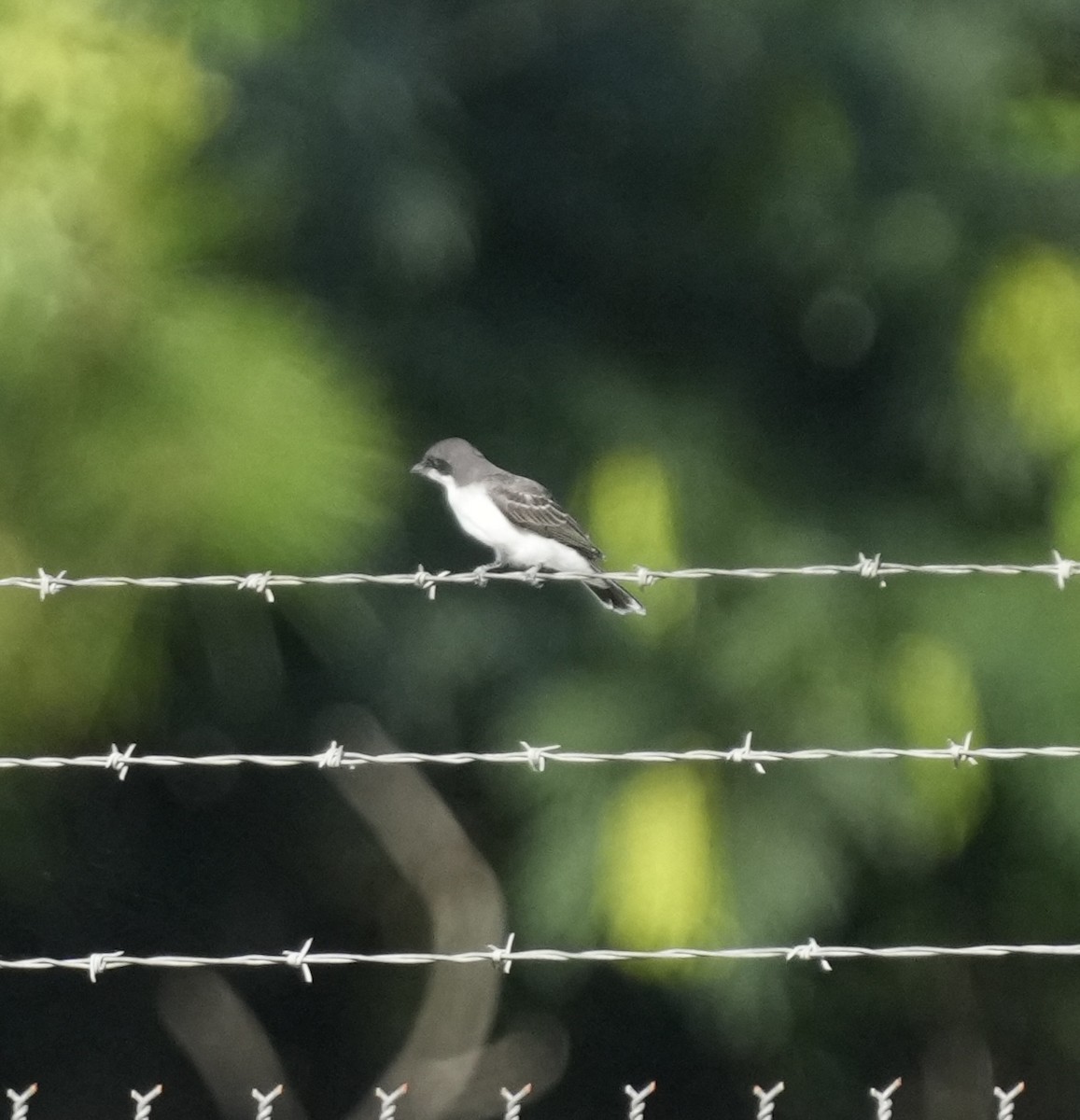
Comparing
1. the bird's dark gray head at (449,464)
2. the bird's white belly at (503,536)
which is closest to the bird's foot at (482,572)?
the bird's white belly at (503,536)

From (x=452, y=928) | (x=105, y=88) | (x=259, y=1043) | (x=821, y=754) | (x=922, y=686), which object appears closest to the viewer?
(x=821, y=754)

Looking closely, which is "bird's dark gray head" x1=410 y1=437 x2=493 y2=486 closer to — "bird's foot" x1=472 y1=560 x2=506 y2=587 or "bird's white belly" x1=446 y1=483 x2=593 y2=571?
"bird's white belly" x1=446 y1=483 x2=593 y2=571

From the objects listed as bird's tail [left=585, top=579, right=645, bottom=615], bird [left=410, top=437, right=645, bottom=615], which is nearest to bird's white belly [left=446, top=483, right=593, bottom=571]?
bird [left=410, top=437, right=645, bottom=615]

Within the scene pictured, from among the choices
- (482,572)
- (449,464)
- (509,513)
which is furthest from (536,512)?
(482,572)

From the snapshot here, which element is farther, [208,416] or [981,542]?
[981,542]

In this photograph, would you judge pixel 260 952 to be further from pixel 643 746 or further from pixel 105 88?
pixel 105 88

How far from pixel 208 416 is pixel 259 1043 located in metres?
3.46

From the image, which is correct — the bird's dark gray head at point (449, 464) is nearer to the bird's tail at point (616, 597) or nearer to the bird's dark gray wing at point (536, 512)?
the bird's dark gray wing at point (536, 512)

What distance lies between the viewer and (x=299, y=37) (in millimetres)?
5285

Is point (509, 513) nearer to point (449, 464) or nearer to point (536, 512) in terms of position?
point (536, 512)

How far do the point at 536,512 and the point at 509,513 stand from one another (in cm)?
8

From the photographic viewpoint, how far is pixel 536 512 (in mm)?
5301

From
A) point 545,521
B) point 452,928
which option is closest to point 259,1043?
point 452,928

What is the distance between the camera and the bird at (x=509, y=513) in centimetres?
527
